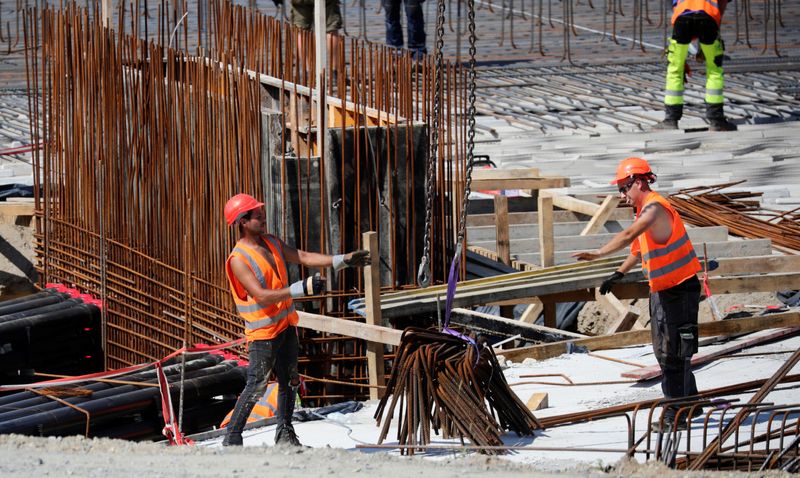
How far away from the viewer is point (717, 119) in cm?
1554

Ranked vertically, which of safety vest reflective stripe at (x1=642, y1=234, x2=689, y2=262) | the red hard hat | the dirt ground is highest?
the red hard hat

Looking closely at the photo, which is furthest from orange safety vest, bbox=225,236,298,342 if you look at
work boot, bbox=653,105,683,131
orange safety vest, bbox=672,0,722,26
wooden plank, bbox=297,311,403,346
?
work boot, bbox=653,105,683,131

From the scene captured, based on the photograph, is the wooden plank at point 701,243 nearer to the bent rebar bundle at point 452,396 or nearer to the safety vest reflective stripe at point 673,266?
the safety vest reflective stripe at point 673,266

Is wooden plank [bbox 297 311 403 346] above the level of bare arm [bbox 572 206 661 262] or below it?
below

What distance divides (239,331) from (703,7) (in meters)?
8.08

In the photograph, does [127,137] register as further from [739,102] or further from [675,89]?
[739,102]

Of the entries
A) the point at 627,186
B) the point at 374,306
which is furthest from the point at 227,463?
the point at 627,186

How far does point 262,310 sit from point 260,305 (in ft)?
0.10

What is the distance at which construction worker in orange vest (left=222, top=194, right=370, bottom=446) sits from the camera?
22.6 ft

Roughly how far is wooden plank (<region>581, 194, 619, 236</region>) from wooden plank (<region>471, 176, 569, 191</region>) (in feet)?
1.52

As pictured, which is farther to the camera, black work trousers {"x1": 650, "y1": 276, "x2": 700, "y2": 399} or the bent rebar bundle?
black work trousers {"x1": 650, "y1": 276, "x2": 700, "y2": 399}

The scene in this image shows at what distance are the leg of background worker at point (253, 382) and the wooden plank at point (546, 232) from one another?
3976 millimetres

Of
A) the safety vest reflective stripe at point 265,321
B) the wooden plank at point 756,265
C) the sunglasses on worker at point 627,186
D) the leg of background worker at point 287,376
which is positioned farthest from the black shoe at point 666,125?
the safety vest reflective stripe at point 265,321

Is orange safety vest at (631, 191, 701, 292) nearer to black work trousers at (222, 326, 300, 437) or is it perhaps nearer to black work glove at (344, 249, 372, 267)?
black work glove at (344, 249, 372, 267)
